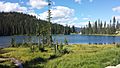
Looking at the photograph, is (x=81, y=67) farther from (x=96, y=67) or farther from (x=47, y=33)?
(x=47, y=33)

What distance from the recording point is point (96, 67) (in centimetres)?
2395

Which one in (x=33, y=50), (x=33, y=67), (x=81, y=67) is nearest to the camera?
(x=81, y=67)

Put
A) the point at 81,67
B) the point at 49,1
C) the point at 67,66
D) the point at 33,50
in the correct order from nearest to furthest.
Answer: the point at 81,67 < the point at 67,66 < the point at 33,50 < the point at 49,1

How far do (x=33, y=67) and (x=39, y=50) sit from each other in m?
42.8

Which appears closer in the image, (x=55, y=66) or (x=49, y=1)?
(x=55, y=66)

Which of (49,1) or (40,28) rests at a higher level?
(49,1)

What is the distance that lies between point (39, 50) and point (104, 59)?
176ft

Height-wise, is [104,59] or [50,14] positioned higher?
[50,14]

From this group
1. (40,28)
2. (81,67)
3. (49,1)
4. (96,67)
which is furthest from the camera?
(40,28)

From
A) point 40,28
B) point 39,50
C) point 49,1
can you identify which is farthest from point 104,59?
point 40,28

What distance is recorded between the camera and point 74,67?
88.9 ft

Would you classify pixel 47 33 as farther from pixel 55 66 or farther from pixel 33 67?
pixel 55 66

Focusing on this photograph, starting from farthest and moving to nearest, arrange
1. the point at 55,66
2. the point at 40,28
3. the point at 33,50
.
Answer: the point at 40,28
the point at 33,50
the point at 55,66

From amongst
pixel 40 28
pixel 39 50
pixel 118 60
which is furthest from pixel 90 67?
pixel 40 28
